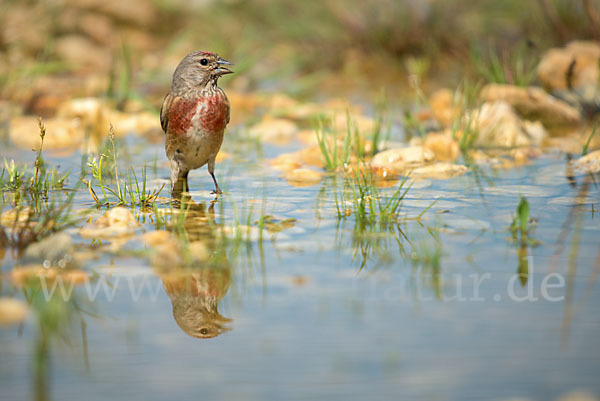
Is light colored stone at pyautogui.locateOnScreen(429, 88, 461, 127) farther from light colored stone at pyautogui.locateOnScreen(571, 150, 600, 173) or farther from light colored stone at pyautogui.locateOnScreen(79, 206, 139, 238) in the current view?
light colored stone at pyautogui.locateOnScreen(79, 206, 139, 238)

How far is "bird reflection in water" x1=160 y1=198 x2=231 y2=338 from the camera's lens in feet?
8.79

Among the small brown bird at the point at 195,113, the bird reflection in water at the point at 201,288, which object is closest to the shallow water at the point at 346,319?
the bird reflection in water at the point at 201,288

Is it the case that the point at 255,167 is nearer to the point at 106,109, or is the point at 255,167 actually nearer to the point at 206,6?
the point at 106,109

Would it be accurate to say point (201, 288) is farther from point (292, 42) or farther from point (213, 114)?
point (292, 42)

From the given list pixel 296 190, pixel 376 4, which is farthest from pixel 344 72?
pixel 296 190

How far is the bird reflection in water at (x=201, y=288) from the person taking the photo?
2.68 metres

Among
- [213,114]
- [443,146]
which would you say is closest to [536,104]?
[443,146]

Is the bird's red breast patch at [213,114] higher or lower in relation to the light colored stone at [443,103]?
lower

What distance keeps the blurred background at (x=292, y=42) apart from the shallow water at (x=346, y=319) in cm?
367

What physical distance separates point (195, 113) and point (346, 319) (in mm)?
2223

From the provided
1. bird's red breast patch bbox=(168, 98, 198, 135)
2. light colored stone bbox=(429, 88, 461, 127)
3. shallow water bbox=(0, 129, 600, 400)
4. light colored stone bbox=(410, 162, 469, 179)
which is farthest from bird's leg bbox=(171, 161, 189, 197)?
light colored stone bbox=(429, 88, 461, 127)

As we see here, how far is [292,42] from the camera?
9844 millimetres

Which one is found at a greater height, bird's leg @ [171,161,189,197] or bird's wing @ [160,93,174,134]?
bird's wing @ [160,93,174,134]

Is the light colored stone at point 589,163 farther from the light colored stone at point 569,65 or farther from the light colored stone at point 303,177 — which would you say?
the light colored stone at point 569,65
